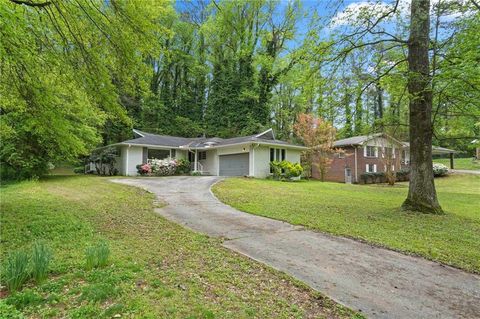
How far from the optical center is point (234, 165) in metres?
23.1

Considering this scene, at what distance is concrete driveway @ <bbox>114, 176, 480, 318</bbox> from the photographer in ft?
11.3

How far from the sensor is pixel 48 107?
23.4 ft

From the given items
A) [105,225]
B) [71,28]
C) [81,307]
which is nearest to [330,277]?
[81,307]

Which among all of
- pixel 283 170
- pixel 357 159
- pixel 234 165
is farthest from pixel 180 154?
pixel 357 159

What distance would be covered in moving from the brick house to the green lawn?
77.2ft

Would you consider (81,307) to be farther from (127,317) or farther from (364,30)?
(364,30)

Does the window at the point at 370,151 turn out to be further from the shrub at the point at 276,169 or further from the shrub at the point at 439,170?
the shrub at the point at 276,169

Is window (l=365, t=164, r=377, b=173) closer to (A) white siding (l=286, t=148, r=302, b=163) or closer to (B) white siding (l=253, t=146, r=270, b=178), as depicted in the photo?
(A) white siding (l=286, t=148, r=302, b=163)

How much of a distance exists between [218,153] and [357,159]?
13.2 meters

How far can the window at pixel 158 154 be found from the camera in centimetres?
2408

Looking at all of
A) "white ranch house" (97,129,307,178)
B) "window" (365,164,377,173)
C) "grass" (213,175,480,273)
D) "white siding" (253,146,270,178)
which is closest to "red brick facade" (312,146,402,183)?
"window" (365,164,377,173)

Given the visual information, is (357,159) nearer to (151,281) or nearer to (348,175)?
(348,175)

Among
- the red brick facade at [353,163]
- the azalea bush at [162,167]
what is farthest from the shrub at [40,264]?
the red brick facade at [353,163]

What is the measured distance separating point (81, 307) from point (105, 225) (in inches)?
168
